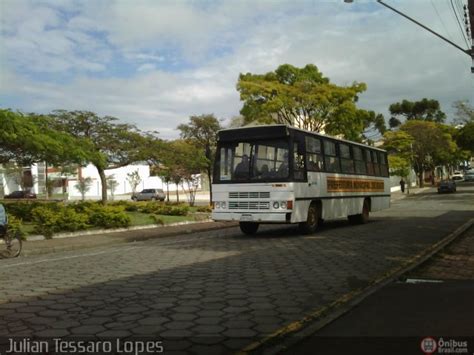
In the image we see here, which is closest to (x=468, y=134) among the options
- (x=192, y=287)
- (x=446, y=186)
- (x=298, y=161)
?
(x=446, y=186)

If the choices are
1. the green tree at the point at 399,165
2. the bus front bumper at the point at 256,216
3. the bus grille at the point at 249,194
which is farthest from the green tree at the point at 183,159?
the green tree at the point at 399,165

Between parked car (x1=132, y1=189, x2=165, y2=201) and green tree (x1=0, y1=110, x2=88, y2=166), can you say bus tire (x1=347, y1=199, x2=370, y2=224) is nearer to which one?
green tree (x1=0, y1=110, x2=88, y2=166)

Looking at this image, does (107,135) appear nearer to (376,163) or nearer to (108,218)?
(108,218)

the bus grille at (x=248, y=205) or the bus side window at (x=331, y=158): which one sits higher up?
the bus side window at (x=331, y=158)

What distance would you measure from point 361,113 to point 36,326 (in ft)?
119

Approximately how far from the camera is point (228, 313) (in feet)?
19.7

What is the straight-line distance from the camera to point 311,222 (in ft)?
50.5

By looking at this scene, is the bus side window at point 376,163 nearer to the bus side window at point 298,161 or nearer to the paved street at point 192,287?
the bus side window at point 298,161

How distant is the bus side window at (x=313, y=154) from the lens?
1492cm

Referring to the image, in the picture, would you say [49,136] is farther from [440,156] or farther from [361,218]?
[440,156]

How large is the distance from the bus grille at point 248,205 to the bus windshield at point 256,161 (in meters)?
0.63

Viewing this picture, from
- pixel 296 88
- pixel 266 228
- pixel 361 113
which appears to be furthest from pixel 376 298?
pixel 361 113

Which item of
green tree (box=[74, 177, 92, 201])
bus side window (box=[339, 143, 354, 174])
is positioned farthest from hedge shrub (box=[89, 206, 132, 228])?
green tree (box=[74, 177, 92, 201])

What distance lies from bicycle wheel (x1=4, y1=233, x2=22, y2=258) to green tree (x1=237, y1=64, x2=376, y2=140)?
25.1 m
